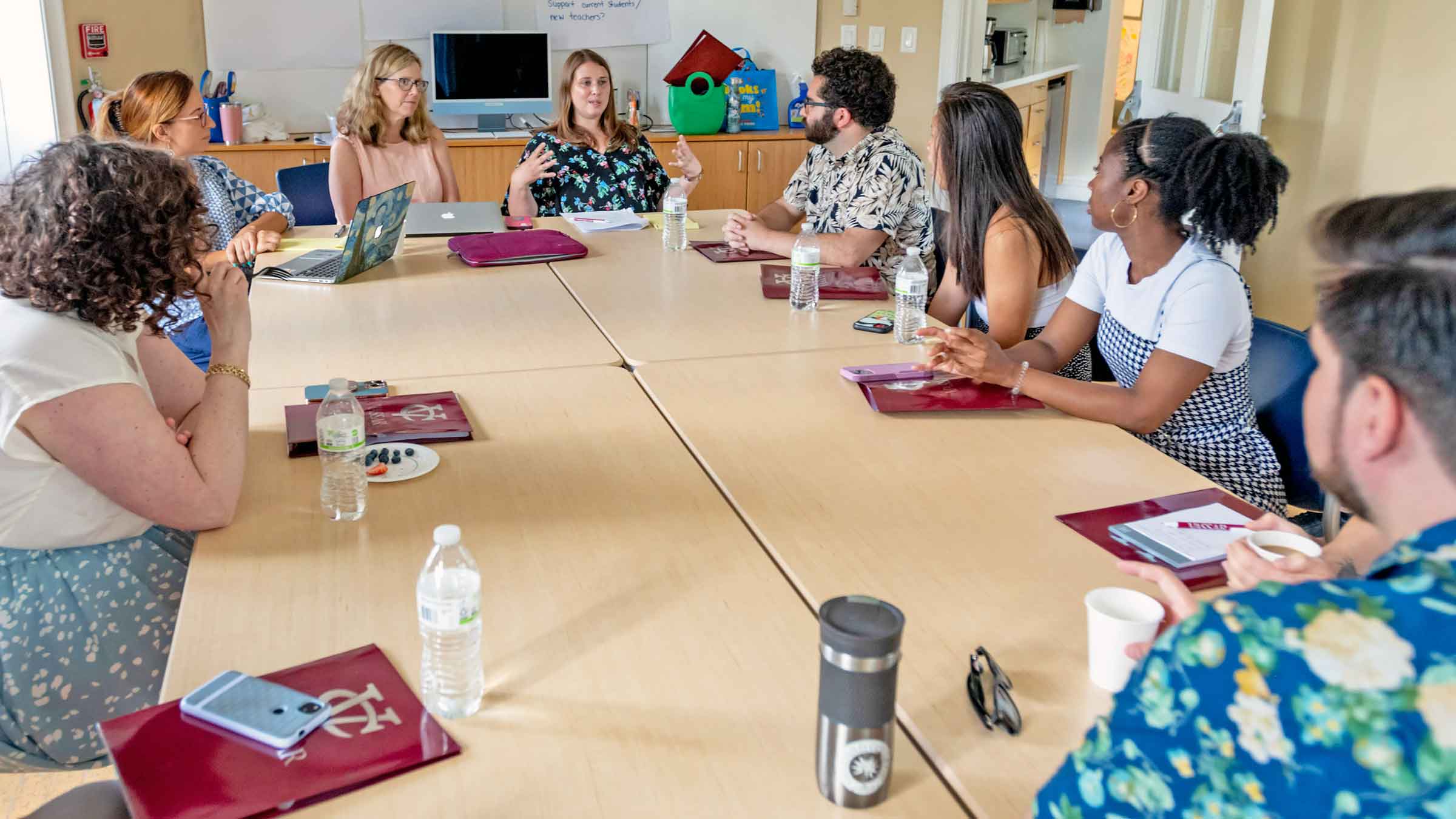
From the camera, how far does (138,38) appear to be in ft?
16.7

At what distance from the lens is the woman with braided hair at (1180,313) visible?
2.05 meters

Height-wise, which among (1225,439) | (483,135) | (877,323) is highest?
(483,135)

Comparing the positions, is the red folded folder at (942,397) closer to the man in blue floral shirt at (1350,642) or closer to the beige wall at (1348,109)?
the man in blue floral shirt at (1350,642)

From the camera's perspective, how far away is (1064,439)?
1944 millimetres

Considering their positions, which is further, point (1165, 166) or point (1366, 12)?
point (1366, 12)

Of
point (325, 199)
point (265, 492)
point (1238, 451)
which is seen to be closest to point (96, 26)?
point (325, 199)

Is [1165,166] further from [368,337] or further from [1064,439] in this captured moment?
[368,337]

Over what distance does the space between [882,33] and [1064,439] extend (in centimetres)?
442

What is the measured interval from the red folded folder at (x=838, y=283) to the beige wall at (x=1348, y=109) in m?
1.73

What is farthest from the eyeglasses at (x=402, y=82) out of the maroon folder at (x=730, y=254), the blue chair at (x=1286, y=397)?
the blue chair at (x=1286, y=397)

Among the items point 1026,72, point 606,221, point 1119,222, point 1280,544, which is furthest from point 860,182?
point 1026,72

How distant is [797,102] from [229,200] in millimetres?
3153

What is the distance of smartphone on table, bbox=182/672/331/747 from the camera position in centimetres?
113

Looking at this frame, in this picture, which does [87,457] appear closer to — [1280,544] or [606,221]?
[1280,544]
